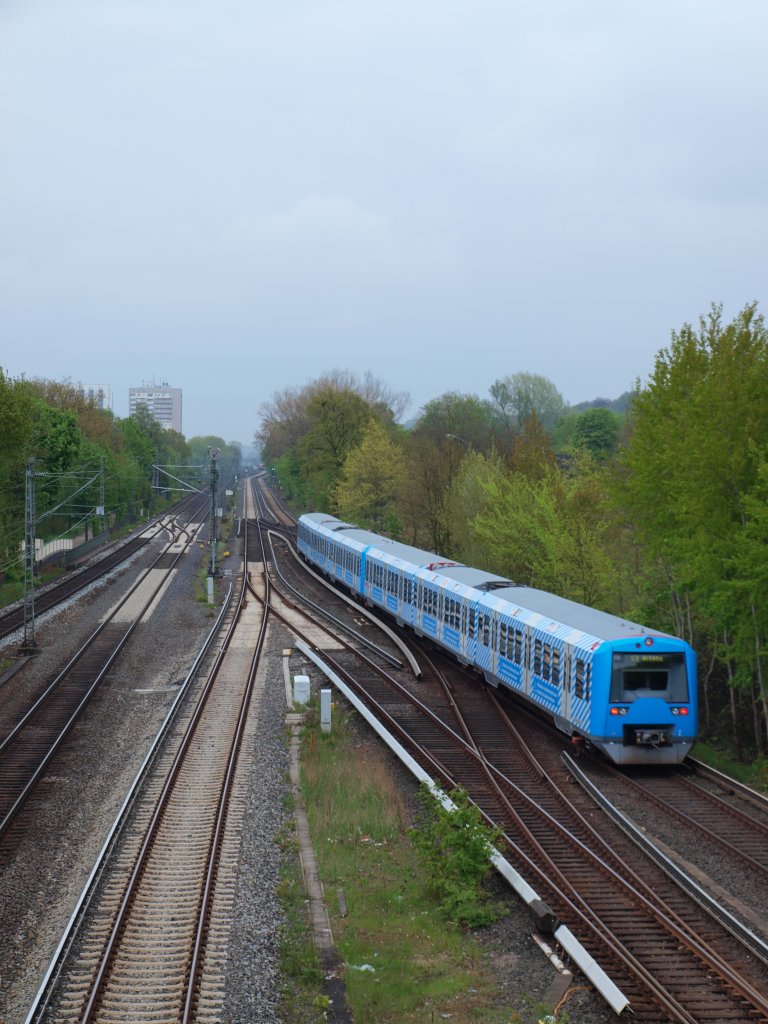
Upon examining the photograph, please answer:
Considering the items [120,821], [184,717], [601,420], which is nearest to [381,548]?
[184,717]

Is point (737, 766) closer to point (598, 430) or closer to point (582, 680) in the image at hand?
point (582, 680)

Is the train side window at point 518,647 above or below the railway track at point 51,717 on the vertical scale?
above

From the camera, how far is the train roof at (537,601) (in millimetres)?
18812

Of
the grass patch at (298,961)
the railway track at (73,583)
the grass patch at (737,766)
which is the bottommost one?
the grass patch at (737,766)

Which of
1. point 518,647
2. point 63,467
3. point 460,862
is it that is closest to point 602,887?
point 460,862

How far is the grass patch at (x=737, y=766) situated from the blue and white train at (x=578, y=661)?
5.14ft

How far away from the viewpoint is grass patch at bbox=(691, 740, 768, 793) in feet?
60.4

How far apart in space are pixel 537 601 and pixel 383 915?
39.3 feet

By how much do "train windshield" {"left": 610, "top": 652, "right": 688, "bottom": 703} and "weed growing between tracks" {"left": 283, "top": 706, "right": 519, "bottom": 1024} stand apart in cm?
450

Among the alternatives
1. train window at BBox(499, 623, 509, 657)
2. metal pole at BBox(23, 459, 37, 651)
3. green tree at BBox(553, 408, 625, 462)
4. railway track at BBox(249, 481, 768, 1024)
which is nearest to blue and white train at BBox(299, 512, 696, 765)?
train window at BBox(499, 623, 509, 657)

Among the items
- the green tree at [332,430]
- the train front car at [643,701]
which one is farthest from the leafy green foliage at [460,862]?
the green tree at [332,430]

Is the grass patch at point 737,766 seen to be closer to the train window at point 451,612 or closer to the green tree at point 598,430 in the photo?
the train window at point 451,612

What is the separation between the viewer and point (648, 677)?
18.0 metres

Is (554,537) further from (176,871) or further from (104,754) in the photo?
(176,871)
